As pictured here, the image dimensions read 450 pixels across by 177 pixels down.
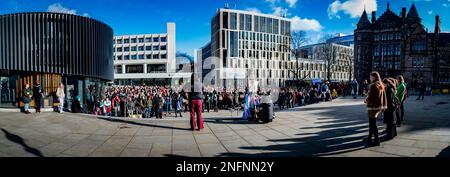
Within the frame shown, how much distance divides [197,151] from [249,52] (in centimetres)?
7982

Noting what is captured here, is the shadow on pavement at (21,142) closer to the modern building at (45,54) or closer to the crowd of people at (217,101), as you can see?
the crowd of people at (217,101)

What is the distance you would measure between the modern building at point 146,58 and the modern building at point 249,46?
43.3 ft

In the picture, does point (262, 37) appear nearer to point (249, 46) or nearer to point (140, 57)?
point (249, 46)

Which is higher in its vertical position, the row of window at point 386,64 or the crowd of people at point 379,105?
the row of window at point 386,64

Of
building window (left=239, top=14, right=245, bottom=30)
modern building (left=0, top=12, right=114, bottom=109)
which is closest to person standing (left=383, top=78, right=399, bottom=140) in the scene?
modern building (left=0, top=12, right=114, bottom=109)

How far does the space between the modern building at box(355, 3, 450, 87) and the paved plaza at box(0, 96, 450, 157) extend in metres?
51.2

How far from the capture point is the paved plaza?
15.7 ft

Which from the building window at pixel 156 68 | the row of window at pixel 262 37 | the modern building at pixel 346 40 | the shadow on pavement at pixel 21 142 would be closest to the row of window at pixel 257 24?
the row of window at pixel 262 37

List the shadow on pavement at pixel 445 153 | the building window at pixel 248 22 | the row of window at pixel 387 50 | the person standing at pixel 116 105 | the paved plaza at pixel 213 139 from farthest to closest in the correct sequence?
the building window at pixel 248 22
the row of window at pixel 387 50
the person standing at pixel 116 105
the paved plaza at pixel 213 139
the shadow on pavement at pixel 445 153

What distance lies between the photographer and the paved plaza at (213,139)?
4.79 m

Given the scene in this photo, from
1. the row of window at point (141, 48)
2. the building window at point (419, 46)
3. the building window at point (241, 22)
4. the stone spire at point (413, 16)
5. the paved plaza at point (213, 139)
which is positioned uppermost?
the building window at point (241, 22)

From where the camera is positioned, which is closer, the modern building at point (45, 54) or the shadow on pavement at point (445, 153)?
the shadow on pavement at point (445, 153)

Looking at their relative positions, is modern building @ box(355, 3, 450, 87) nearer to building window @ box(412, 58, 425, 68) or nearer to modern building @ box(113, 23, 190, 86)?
building window @ box(412, 58, 425, 68)

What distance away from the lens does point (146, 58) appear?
248 feet
